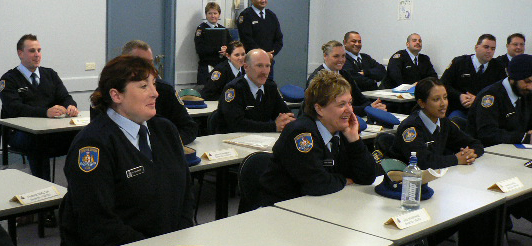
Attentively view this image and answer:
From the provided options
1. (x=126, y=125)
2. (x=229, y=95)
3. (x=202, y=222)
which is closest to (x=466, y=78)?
(x=229, y=95)

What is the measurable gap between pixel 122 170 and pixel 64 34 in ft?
16.6

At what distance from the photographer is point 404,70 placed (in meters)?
8.30

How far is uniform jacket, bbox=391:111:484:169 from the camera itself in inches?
134

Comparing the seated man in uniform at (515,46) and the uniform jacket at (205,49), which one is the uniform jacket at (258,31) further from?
the seated man in uniform at (515,46)

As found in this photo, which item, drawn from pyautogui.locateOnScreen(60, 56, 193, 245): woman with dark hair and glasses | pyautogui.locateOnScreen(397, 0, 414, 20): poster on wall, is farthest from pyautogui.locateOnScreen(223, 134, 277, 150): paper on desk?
pyautogui.locateOnScreen(397, 0, 414, 20): poster on wall

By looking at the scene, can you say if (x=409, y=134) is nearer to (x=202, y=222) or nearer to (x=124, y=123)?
(x=202, y=222)

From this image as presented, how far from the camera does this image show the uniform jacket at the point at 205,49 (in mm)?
7965

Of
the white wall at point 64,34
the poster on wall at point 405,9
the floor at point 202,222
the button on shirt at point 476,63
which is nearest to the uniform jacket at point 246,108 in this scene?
the floor at point 202,222

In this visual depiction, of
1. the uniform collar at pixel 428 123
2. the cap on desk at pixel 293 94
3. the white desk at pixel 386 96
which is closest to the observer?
the uniform collar at pixel 428 123

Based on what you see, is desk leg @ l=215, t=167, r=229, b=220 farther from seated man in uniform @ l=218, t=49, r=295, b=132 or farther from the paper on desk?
seated man in uniform @ l=218, t=49, r=295, b=132

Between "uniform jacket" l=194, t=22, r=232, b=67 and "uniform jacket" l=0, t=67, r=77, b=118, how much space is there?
2974 mm

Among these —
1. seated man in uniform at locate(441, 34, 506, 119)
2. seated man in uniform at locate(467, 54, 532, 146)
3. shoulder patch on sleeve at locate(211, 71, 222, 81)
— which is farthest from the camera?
seated man in uniform at locate(441, 34, 506, 119)

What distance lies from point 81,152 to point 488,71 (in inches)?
233

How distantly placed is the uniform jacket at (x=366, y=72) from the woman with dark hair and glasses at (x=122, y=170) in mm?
5304
